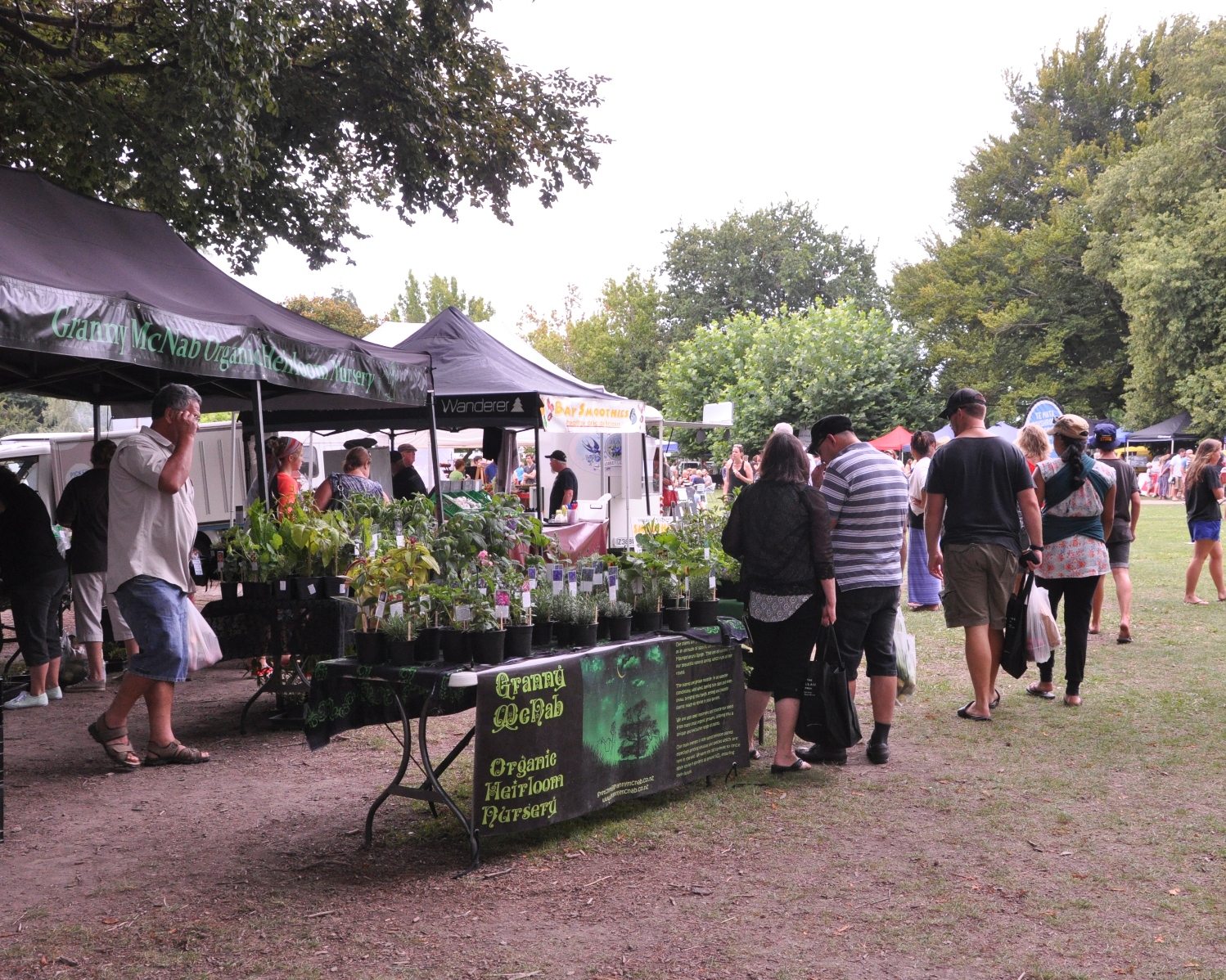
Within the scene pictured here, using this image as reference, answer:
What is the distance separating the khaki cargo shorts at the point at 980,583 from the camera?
245 inches

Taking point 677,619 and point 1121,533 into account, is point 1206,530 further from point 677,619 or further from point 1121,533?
point 677,619

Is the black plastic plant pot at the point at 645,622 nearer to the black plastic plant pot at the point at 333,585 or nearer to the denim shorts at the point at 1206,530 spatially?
the black plastic plant pot at the point at 333,585

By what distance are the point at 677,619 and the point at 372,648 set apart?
4.80 ft

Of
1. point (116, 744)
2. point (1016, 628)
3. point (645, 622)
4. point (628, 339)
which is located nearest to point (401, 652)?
point (645, 622)

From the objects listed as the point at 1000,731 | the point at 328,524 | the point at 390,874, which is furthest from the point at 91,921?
the point at 1000,731

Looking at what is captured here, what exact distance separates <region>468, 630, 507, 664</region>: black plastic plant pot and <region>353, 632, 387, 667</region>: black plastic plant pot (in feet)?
1.25

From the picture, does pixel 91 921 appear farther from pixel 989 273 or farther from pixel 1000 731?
pixel 989 273

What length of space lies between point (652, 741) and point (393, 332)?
12319mm

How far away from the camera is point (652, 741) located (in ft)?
15.8

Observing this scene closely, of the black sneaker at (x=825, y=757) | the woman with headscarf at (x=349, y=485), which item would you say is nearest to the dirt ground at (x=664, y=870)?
the black sneaker at (x=825, y=757)

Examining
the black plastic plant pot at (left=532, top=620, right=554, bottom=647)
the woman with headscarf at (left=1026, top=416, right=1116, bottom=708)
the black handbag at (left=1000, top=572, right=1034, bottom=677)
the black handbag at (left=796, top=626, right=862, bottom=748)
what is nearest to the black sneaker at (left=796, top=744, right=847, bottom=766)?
the black handbag at (left=796, top=626, right=862, bottom=748)

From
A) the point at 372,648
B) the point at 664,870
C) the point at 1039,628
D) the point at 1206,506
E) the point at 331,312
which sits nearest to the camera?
the point at 664,870

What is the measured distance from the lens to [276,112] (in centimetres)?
984

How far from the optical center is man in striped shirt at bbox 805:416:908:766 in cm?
545
